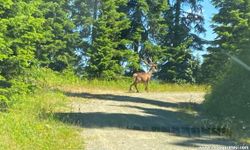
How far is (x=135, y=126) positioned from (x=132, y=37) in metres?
23.3

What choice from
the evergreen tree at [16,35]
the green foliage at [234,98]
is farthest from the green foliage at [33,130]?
the green foliage at [234,98]

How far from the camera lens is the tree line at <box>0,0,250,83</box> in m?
33.8

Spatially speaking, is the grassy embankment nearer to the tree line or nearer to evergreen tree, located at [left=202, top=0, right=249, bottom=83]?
the tree line

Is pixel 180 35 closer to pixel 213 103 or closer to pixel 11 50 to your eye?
pixel 213 103

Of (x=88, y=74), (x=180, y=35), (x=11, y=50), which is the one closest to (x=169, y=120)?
(x=11, y=50)

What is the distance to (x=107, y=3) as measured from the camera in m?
35.3

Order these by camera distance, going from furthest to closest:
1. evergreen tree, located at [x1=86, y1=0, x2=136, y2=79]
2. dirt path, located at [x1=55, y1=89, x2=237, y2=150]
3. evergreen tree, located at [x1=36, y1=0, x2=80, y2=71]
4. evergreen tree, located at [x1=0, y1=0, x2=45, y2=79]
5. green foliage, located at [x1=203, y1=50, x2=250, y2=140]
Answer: evergreen tree, located at [x1=86, y1=0, x2=136, y2=79] < evergreen tree, located at [x1=36, y1=0, x2=80, y2=71] < green foliage, located at [x1=203, y1=50, x2=250, y2=140] < evergreen tree, located at [x1=0, y1=0, x2=45, y2=79] < dirt path, located at [x1=55, y1=89, x2=237, y2=150]

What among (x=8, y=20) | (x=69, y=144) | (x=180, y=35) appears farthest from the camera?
(x=180, y=35)

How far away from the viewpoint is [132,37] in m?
37.7

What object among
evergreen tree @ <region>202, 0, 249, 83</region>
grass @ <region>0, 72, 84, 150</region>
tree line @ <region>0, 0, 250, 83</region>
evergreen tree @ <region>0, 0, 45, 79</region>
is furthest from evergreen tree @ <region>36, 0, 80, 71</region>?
evergreen tree @ <region>0, 0, 45, 79</region>

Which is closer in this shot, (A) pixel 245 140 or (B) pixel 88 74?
(A) pixel 245 140

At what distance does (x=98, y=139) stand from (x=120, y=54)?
2283cm

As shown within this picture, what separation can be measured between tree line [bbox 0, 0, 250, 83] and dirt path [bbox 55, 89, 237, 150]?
1004cm

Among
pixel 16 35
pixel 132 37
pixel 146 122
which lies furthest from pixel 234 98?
pixel 132 37
